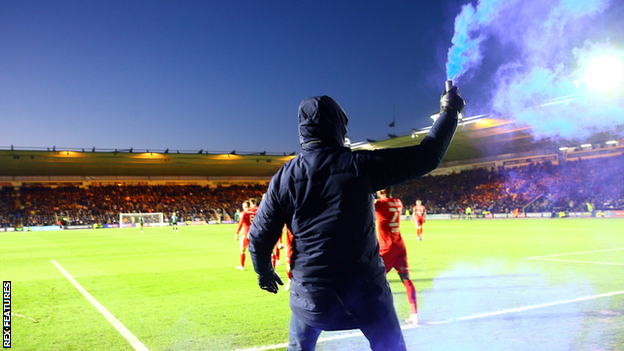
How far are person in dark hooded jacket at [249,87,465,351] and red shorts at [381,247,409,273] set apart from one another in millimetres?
4311

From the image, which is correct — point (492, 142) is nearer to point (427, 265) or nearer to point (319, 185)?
point (427, 265)

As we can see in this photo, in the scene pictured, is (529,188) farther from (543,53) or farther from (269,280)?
(269,280)

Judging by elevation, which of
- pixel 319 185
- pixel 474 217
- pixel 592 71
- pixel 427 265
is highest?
pixel 592 71

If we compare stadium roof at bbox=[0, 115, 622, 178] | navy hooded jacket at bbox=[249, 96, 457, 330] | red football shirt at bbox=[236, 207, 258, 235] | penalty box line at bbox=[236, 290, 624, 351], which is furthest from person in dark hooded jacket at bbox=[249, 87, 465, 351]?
stadium roof at bbox=[0, 115, 622, 178]

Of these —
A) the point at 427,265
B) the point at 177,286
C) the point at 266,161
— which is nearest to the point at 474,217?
the point at 266,161

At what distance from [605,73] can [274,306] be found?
6113 millimetres

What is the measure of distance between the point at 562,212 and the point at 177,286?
38.1 metres

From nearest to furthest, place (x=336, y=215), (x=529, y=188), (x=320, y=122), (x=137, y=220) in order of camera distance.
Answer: (x=336, y=215), (x=320, y=122), (x=529, y=188), (x=137, y=220)

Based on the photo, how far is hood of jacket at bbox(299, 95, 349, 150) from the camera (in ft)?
7.70

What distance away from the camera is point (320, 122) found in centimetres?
235

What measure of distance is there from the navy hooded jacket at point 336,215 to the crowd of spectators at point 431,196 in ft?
92.6

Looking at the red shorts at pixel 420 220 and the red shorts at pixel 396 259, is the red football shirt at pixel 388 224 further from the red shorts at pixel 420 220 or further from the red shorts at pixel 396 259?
the red shorts at pixel 420 220

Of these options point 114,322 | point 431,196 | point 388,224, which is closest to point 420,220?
point 388,224

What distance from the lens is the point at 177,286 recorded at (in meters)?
9.41
